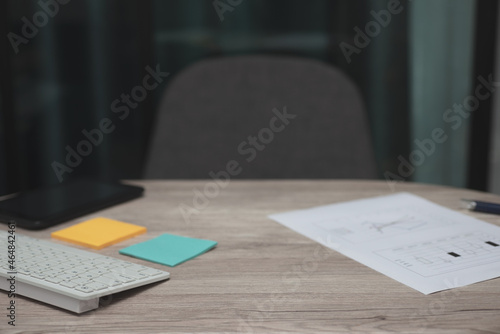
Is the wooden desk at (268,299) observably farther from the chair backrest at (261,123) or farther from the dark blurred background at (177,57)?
the dark blurred background at (177,57)

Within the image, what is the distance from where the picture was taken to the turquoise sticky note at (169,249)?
0.83 m

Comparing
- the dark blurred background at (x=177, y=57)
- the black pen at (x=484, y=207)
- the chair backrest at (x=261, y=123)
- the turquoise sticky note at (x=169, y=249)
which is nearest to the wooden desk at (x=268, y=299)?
the turquoise sticky note at (x=169, y=249)

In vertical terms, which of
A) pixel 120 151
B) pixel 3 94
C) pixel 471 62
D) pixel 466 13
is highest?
pixel 466 13

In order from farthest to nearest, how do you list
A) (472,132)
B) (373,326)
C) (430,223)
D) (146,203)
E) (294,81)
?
(472,132) → (294,81) → (146,203) → (430,223) → (373,326)

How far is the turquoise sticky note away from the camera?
2.72 feet

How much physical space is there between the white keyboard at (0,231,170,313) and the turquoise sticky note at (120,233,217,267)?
5 cm

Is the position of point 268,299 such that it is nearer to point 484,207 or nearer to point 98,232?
point 98,232

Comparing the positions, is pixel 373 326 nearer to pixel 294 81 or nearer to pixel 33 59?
pixel 294 81

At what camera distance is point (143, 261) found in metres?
0.83

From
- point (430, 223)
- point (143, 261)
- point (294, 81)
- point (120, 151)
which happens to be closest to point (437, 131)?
point (294, 81)

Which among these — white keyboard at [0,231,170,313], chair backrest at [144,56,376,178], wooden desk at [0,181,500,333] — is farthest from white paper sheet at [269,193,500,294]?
chair backrest at [144,56,376,178]

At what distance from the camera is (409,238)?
0.90 meters

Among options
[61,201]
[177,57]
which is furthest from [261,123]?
[177,57]

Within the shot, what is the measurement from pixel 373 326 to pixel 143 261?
1.07ft
